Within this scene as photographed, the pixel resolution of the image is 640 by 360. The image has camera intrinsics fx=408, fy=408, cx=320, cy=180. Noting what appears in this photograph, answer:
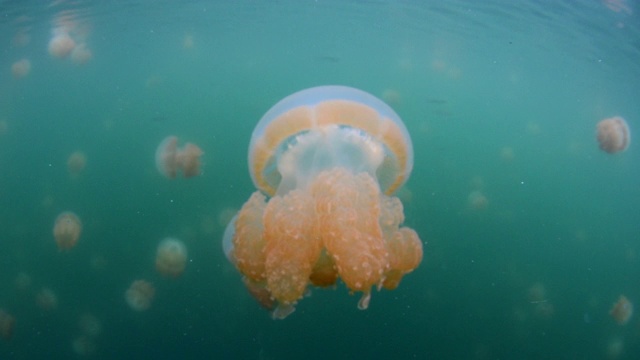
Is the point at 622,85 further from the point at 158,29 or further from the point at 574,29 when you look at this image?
the point at 158,29

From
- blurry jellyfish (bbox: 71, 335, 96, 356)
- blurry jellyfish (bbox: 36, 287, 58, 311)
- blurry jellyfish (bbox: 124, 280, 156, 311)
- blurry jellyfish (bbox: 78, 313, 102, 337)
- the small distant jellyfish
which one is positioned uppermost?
the small distant jellyfish

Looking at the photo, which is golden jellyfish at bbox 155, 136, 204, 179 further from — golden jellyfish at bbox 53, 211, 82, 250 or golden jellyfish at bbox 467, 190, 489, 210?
golden jellyfish at bbox 467, 190, 489, 210

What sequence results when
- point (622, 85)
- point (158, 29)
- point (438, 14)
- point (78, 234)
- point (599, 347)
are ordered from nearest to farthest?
point (78, 234)
point (599, 347)
point (438, 14)
point (158, 29)
point (622, 85)

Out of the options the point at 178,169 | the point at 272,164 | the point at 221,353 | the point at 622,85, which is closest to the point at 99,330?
the point at 221,353

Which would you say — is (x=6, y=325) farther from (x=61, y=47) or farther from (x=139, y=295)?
(x=61, y=47)

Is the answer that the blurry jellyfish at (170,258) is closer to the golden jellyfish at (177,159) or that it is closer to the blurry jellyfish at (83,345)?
the golden jellyfish at (177,159)

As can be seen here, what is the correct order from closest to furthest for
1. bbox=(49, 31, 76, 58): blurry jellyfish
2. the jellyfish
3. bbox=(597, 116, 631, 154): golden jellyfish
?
the jellyfish
bbox=(597, 116, 631, 154): golden jellyfish
bbox=(49, 31, 76, 58): blurry jellyfish

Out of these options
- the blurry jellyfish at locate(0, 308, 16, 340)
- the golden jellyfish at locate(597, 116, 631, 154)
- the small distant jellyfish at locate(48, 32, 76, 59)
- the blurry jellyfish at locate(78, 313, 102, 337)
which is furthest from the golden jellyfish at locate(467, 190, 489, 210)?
the small distant jellyfish at locate(48, 32, 76, 59)
